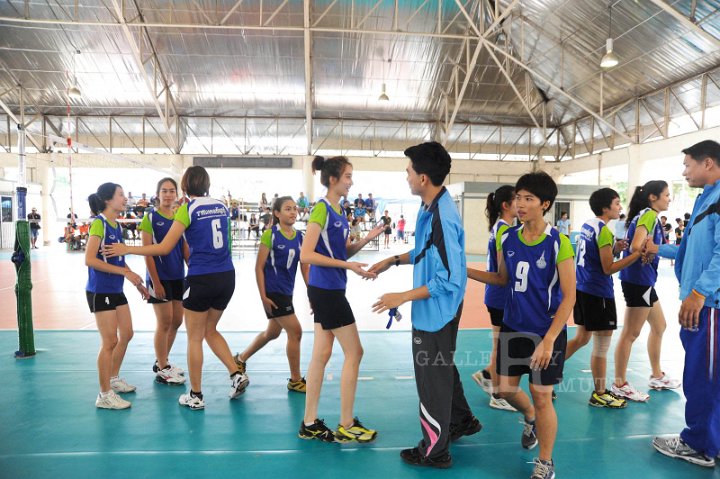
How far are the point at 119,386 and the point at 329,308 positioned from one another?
223 centimetres

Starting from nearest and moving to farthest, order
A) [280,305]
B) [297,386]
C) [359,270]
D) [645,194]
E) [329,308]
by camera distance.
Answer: [359,270] < [329,308] < [645,194] < [280,305] < [297,386]

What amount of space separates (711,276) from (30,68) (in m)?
23.9

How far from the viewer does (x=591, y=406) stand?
3.79 metres

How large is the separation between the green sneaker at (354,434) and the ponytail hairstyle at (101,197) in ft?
8.40

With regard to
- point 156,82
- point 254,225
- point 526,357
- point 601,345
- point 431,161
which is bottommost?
point 601,345

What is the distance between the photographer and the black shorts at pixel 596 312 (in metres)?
3.70

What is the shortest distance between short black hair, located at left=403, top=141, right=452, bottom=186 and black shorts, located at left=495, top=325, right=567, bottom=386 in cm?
100

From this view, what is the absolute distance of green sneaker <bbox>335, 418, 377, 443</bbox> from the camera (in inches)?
123

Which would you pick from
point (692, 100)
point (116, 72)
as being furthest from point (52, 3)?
point (692, 100)

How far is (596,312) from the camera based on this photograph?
3725mm

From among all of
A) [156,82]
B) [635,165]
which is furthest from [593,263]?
[156,82]

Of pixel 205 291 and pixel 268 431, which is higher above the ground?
pixel 205 291

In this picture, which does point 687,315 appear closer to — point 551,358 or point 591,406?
point 551,358

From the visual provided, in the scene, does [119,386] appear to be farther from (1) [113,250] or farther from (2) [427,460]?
(2) [427,460]
